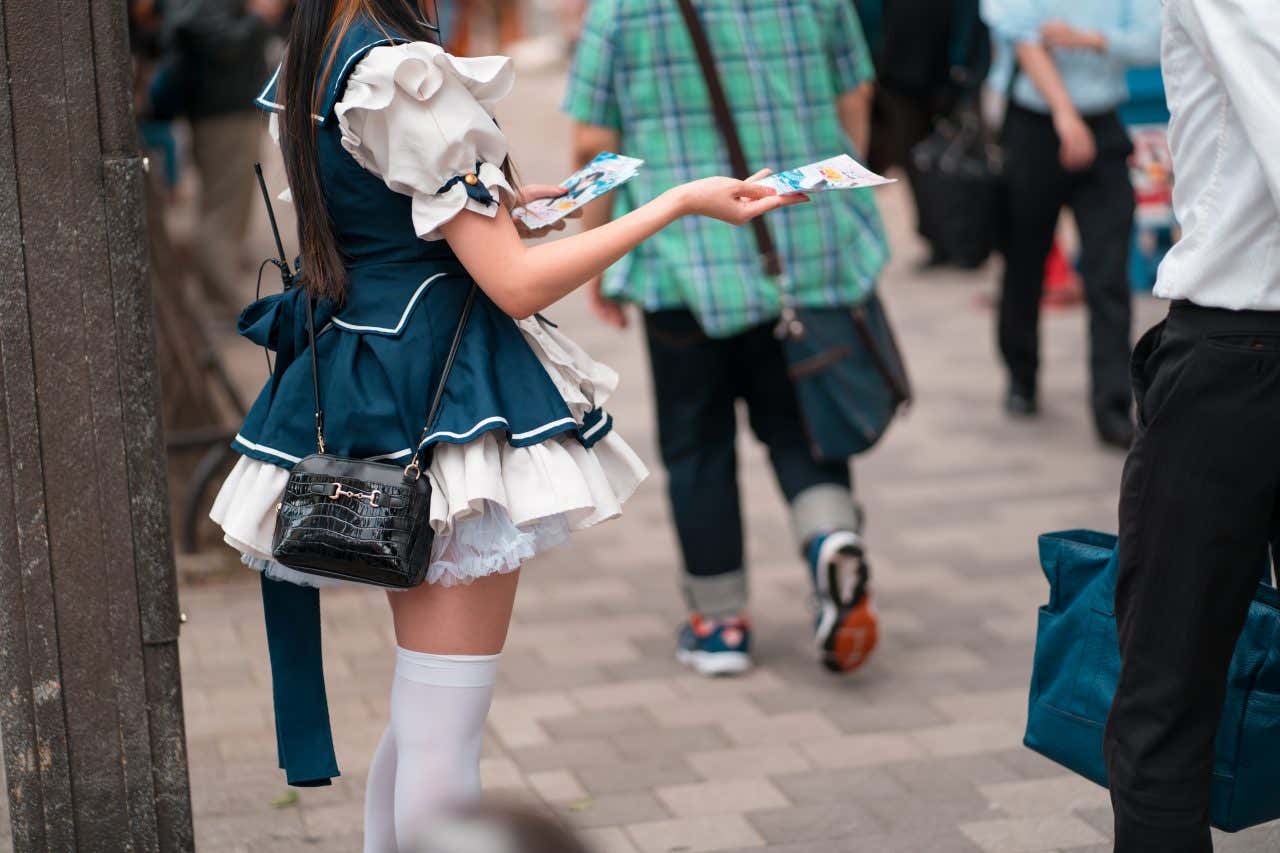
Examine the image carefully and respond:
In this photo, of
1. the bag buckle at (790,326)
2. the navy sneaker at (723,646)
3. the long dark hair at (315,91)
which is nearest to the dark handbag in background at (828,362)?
the bag buckle at (790,326)

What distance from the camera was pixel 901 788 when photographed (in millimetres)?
3779

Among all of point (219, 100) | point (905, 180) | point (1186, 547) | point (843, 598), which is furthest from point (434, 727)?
point (905, 180)

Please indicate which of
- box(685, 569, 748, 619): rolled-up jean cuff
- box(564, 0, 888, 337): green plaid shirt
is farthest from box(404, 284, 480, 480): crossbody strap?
box(685, 569, 748, 619): rolled-up jean cuff

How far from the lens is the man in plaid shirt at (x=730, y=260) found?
13.8ft

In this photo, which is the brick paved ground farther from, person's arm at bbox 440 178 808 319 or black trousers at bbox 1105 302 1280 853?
person's arm at bbox 440 178 808 319

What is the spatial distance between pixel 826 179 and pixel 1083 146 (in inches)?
147

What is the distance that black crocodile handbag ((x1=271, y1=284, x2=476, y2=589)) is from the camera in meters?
2.49

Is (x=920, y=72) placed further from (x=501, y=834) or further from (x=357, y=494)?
(x=501, y=834)

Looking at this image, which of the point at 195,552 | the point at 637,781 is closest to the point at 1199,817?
the point at 637,781

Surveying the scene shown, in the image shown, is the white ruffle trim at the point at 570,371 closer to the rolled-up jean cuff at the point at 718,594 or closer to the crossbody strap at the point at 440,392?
the crossbody strap at the point at 440,392

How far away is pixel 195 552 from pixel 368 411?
312cm

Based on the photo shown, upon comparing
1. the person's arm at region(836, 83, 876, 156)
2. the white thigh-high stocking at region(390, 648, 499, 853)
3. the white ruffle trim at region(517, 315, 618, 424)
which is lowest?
the white thigh-high stocking at region(390, 648, 499, 853)

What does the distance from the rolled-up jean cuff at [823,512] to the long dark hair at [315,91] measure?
1929mm

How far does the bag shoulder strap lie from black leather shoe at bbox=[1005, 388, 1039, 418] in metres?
2.92
